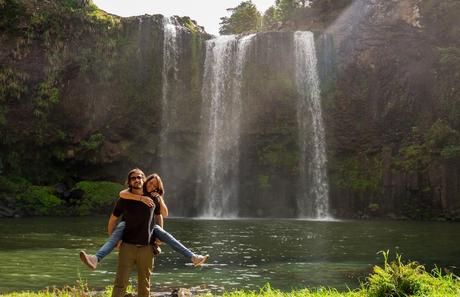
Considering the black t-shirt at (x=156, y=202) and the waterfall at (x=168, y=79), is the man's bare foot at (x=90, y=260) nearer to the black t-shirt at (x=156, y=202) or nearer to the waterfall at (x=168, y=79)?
the black t-shirt at (x=156, y=202)

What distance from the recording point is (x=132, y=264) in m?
7.56

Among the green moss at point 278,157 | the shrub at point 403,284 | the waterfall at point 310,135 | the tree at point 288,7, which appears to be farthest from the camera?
the tree at point 288,7

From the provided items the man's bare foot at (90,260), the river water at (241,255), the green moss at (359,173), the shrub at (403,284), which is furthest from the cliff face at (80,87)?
the shrub at (403,284)

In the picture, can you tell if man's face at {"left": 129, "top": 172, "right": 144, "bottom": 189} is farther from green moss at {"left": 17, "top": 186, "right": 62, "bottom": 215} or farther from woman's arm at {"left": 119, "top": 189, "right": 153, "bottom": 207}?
green moss at {"left": 17, "top": 186, "right": 62, "bottom": 215}

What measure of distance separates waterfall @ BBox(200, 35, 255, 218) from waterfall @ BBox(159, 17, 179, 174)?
8.68ft

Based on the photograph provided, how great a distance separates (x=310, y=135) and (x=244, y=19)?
133ft

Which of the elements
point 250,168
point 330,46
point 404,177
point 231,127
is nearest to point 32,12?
point 231,127

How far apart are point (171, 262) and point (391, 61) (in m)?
30.4

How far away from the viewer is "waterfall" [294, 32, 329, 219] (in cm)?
3925

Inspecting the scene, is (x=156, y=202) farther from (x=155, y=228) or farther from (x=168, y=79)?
(x=168, y=79)

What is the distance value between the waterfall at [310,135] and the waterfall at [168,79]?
1010 centimetres

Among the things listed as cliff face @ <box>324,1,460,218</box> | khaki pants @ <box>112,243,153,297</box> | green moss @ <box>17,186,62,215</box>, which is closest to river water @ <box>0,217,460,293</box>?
khaki pants @ <box>112,243,153,297</box>

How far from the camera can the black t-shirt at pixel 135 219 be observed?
293 inches

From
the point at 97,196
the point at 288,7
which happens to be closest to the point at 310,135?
the point at 97,196
